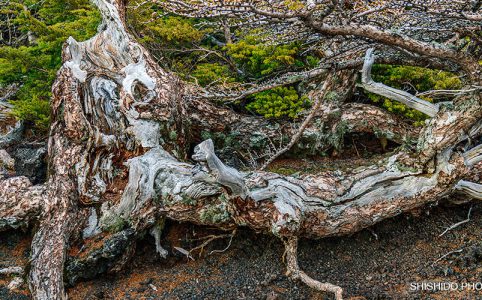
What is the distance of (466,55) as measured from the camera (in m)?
3.59

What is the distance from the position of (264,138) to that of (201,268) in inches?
85.7

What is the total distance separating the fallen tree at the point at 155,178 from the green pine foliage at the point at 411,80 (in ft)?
1.15

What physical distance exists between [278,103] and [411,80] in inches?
67.5

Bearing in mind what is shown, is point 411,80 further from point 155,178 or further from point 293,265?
point 155,178

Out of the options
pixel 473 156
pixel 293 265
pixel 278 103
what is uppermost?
pixel 473 156

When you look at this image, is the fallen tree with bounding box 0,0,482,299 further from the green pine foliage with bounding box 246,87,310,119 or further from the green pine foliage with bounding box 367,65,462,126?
the green pine foliage with bounding box 246,87,310,119

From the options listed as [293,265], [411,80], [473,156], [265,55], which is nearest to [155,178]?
[293,265]

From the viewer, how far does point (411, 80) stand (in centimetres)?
527

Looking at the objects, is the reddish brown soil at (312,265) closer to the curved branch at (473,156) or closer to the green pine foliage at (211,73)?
the curved branch at (473,156)

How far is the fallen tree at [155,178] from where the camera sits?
383 cm

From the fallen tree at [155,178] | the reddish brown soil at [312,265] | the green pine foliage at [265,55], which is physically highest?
the green pine foliage at [265,55]

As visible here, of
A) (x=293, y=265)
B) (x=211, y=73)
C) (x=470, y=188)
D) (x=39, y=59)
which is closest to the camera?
(x=293, y=265)

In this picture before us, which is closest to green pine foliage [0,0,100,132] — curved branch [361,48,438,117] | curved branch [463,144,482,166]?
curved branch [361,48,438,117]

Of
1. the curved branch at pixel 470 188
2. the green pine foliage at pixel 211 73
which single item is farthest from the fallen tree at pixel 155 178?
the green pine foliage at pixel 211 73
